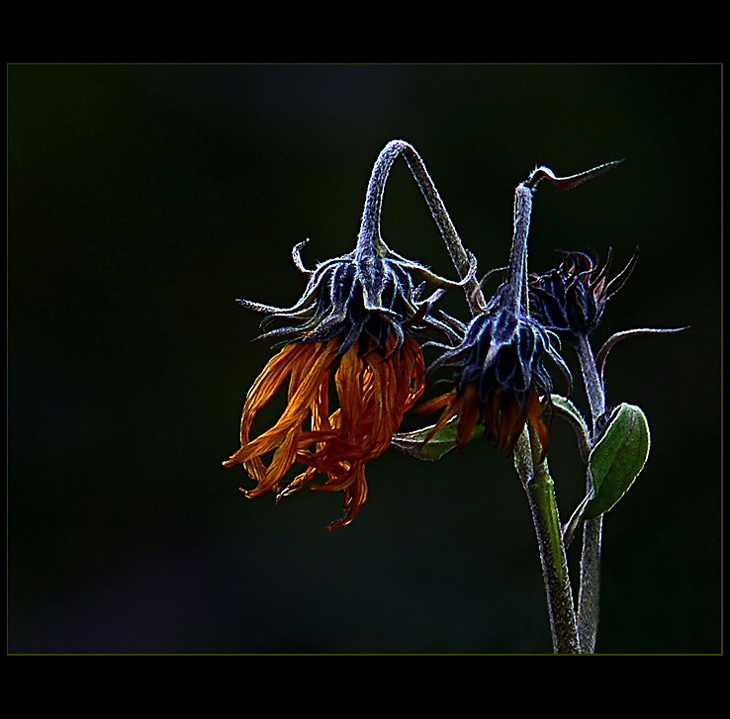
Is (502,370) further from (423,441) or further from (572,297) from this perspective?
(572,297)

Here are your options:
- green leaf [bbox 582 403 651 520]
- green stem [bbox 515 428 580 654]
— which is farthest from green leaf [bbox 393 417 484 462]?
green leaf [bbox 582 403 651 520]

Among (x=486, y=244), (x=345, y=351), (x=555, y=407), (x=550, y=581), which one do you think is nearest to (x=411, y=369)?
(x=345, y=351)

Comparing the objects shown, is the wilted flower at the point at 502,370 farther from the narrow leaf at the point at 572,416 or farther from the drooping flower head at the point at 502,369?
the narrow leaf at the point at 572,416

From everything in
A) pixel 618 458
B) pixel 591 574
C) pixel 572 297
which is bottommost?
pixel 591 574

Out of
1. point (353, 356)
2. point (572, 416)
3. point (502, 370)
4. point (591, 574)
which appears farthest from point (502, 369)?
point (591, 574)

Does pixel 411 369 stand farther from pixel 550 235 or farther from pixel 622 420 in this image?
pixel 550 235

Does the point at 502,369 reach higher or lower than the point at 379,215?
lower
